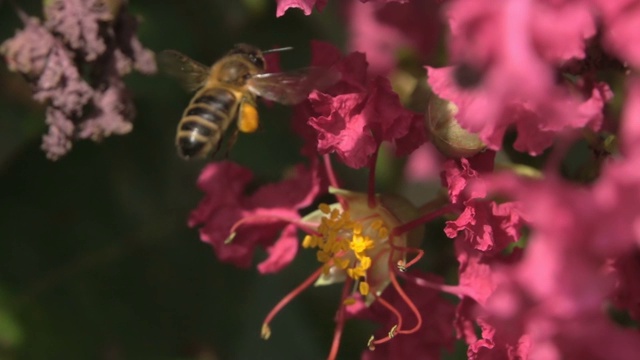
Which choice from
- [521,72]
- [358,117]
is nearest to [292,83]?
[358,117]

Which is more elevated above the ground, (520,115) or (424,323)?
(520,115)

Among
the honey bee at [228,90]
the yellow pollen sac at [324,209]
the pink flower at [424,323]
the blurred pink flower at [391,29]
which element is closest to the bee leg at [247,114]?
the honey bee at [228,90]

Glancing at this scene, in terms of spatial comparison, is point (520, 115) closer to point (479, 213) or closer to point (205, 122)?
point (479, 213)

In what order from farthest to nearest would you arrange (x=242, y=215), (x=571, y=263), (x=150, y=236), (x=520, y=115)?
(x=150, y=236), (x=242, y=215), (x=520, y=115), (x=571, y=263)

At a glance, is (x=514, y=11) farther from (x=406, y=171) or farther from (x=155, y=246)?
(x=155, y=246)

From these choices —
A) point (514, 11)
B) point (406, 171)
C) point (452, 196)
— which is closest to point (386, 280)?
point (452, 196)
